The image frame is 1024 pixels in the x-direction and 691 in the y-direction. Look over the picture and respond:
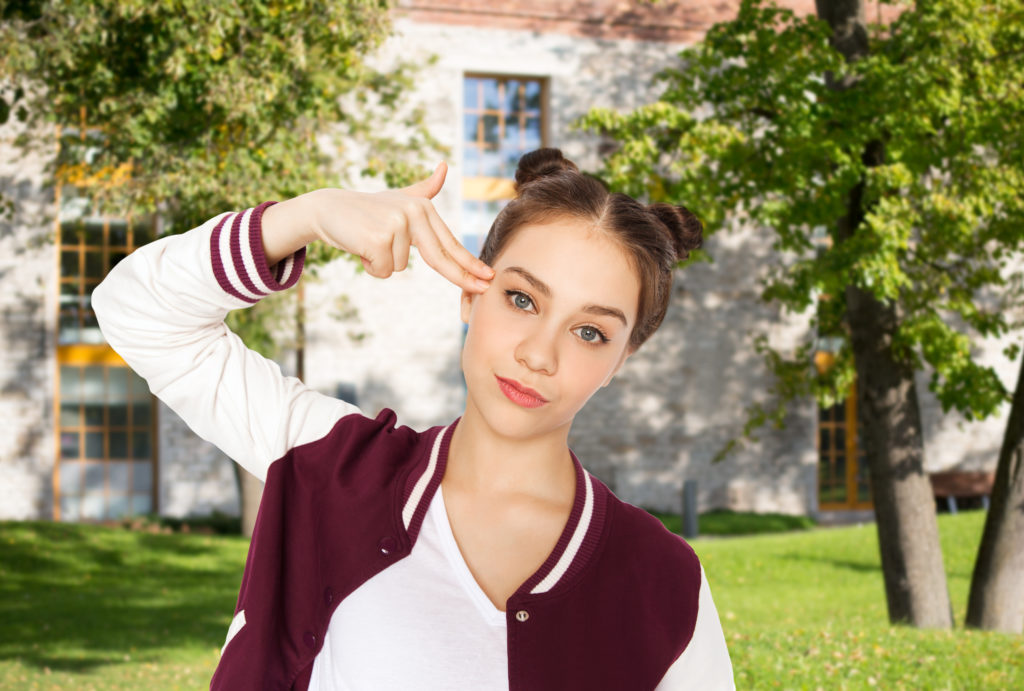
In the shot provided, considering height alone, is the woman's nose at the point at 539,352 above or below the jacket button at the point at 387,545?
above

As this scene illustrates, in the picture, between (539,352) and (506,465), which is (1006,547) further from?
(539,352)

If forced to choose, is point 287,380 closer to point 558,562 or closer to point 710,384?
point 558,562

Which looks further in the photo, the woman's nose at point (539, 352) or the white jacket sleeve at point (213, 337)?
the woman's nose at point (539, 352)

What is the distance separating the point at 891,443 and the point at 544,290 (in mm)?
7667

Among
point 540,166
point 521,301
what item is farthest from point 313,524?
point 540,166

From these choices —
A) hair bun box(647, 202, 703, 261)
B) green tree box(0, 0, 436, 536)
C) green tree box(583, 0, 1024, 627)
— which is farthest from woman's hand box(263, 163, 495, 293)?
green tree box(583, 0, 1024, 627)

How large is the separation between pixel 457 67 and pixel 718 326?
6.64 meters

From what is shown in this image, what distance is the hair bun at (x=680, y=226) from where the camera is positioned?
199cm

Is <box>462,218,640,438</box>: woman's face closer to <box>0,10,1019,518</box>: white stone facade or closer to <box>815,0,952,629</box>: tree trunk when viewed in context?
<box>815,0,952,629</box>: tree trunk

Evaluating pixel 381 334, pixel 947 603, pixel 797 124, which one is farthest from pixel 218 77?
pixel 381 334

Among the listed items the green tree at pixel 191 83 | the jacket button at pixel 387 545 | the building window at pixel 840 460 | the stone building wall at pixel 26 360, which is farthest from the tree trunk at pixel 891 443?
the stone building wall at pixel 26 360

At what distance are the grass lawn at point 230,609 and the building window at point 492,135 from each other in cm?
681

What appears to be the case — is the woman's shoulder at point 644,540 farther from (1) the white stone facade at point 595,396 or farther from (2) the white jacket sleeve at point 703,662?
(1) the white stone facade at point 595,396

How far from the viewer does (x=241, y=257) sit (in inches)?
64.4
